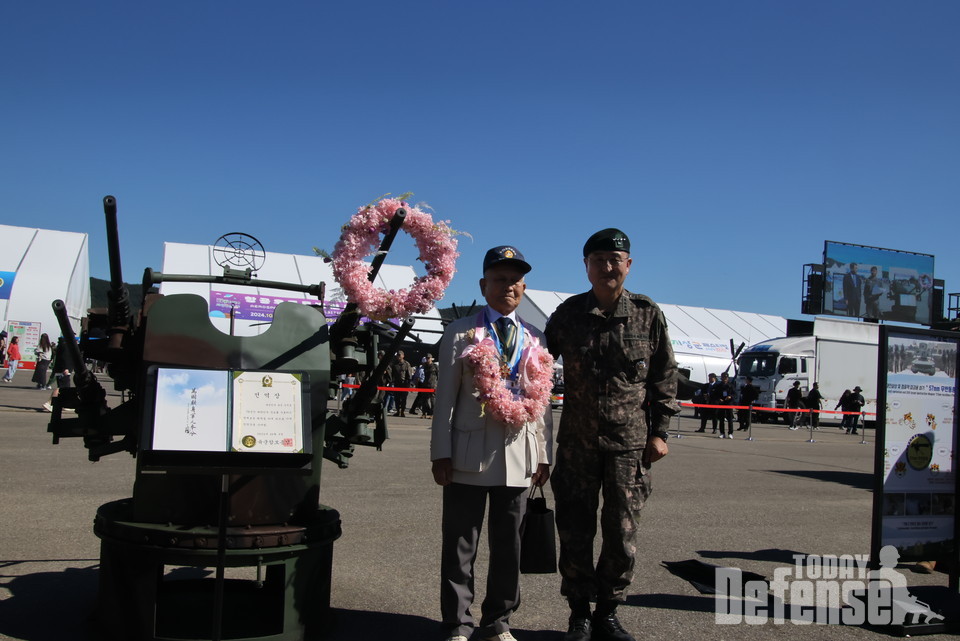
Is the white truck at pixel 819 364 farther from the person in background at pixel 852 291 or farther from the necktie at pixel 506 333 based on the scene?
the necktie at pixel 506 333

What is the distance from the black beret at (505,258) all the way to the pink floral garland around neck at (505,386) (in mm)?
361

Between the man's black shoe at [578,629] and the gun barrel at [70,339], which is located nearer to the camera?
the gun barrel at [70,339]

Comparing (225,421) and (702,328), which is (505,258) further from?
(702,328)

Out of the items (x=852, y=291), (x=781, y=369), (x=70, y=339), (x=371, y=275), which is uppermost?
(x=852, y=291)

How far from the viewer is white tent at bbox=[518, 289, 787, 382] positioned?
132 feet

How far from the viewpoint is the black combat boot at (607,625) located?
14.4 ft

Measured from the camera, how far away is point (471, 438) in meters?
4.25

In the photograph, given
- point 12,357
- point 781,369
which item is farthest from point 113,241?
point 781,369

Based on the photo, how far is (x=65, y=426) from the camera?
4.56 metres

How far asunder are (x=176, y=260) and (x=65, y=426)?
2567cm

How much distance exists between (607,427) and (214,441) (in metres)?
2.05

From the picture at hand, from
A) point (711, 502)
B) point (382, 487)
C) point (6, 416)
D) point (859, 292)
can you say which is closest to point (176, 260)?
point (6, 416)

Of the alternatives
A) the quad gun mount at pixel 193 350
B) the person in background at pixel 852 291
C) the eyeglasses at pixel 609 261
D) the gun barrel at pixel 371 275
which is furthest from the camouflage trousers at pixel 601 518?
the person in background at pixel 852 291

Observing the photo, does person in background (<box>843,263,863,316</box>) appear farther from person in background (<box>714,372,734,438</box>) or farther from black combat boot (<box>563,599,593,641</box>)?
black combat boot (<box>563,599,593,641</box>)
